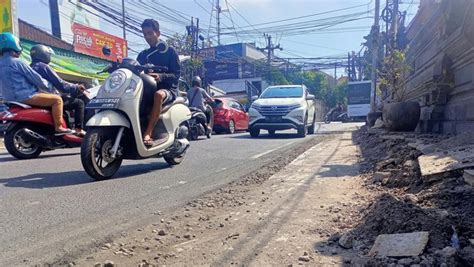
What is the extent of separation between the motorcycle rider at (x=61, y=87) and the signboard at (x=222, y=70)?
4000 cm

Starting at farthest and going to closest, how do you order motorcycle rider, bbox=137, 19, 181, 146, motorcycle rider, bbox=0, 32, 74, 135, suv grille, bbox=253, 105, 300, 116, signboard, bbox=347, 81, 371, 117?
1. signboard, bbox=347, 81, 371, 117
2. suv grille, bbox=253, 105, 300, 116
3. motorcycle rider, bbox=0, 32, 74, 135
4. motorcycle rider, bbox=137, 19, 181, 146

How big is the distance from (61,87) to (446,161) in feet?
19.2

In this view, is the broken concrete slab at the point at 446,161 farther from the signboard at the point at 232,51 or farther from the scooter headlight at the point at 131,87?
the signboard at the point at 232,51

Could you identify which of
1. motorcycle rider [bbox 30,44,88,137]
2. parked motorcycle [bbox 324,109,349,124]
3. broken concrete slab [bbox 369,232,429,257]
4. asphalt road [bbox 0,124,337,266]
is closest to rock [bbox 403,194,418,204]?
broken concrete slab [bbox 369,232,429,257]

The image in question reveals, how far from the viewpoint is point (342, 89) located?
2170 inches

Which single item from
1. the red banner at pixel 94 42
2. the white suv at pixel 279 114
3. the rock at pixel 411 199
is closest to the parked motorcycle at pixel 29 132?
the rock at pixel 411 199

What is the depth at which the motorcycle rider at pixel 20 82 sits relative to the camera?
5.57 meters

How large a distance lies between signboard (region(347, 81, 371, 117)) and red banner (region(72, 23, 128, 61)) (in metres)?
19.8

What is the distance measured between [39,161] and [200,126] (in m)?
4.53

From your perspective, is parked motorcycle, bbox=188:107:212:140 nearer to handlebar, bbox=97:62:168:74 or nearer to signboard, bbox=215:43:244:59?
handlebar, bbox=97:62:168:74

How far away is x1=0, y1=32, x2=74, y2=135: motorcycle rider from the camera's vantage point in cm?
557

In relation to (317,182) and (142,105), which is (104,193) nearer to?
(142,105)

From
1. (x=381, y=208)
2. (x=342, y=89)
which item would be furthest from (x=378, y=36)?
(x=342, y=89)

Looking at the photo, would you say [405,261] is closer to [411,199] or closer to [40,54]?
[411,199]
